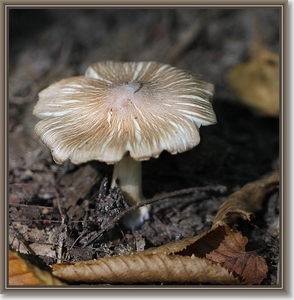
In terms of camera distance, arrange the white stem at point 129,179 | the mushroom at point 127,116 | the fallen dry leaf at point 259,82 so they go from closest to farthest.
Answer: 1. the mushroom at point 127,116
2. the white stem at point 129,179
3. the fallen dry leaf at point 259,82

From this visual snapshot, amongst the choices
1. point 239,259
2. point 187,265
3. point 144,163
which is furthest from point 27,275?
point 144,163

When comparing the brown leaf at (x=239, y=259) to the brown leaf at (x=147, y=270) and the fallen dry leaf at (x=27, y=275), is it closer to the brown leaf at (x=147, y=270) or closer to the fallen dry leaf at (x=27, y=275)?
the brown leaf at (x=147, y=270)

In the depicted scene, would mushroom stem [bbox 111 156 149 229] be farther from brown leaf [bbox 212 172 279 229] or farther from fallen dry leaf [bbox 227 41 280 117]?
fallen dry leaf [bbox 227 41 280 117]

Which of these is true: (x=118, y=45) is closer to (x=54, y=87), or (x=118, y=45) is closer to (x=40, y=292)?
(x=54, y=87)

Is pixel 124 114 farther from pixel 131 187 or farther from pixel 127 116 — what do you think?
pixel 131 187

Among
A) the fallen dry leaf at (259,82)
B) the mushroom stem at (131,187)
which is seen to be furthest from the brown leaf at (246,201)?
the fallen dry leaf at (259,82)
